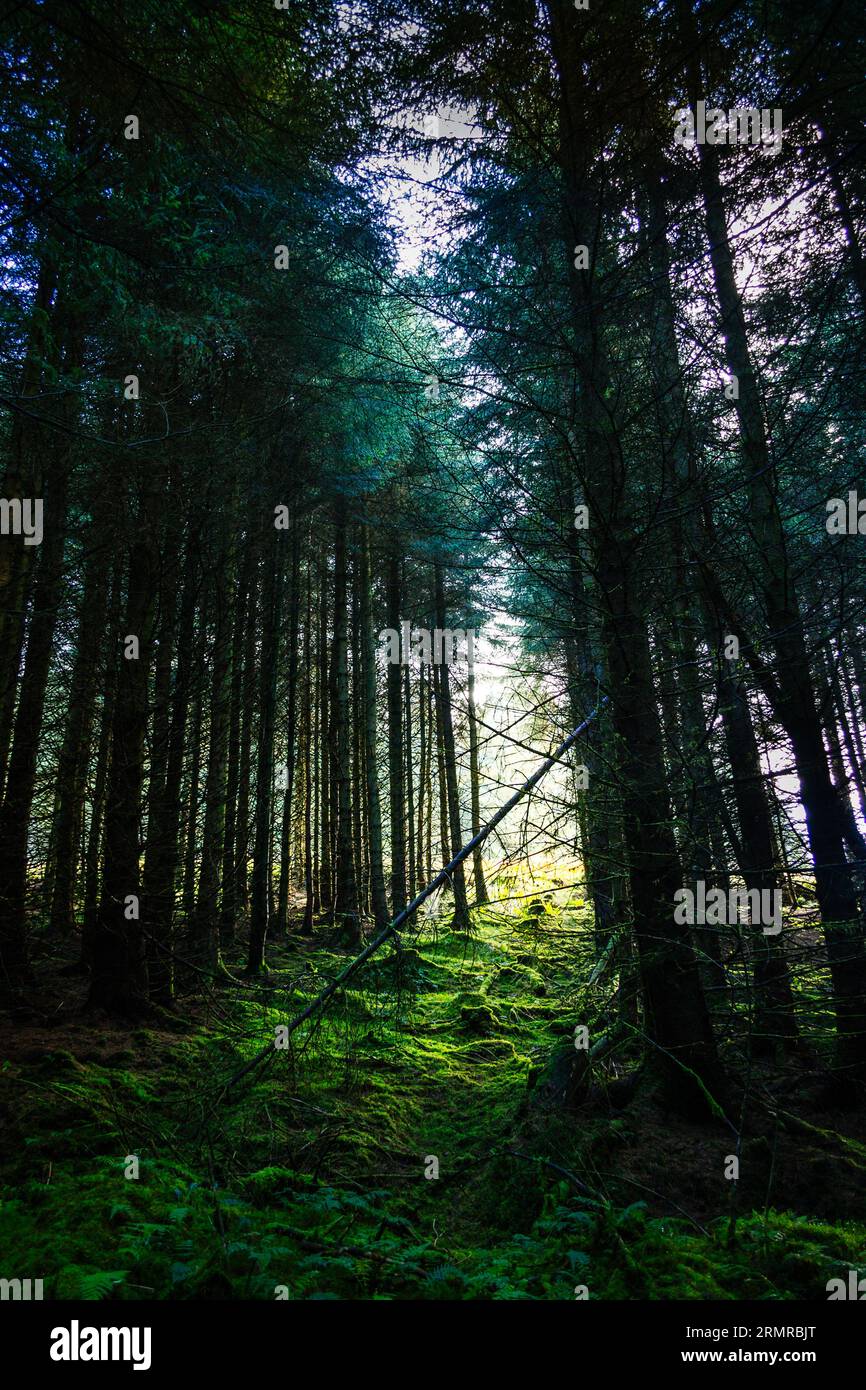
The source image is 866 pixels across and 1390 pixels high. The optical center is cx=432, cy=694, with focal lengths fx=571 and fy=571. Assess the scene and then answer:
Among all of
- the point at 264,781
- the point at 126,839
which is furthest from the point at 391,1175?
the point at 264,781

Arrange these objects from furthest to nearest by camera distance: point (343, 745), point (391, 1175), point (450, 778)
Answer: point (450, 778) → point (343, 745) → point (391, 1175)

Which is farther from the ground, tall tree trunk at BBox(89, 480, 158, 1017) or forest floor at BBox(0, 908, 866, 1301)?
tall tree trunk at BBox(89, 480, 158, 1017)

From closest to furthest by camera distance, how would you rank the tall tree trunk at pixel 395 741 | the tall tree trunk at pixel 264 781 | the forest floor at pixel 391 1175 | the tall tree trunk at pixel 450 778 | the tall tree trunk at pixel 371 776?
the forest floor at pixel 391 1175, the tall tree trunk at pixel 264 781, the tall tree trunk at pixel 371 776, the tall tree trunk at pixel 395 741, the tall tree trunk at pixel 450 778

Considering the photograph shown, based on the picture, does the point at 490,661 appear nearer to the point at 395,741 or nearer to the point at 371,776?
the point at 371,776

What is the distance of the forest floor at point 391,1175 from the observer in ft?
8.30

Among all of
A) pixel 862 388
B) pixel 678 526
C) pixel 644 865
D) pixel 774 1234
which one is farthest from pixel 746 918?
pixel 862 388

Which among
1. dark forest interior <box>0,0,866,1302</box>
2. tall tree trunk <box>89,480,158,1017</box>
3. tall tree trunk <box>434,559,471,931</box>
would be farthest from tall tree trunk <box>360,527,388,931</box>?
tall tree trunk <box>89,480,158,1017</box>

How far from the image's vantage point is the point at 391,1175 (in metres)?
3.87

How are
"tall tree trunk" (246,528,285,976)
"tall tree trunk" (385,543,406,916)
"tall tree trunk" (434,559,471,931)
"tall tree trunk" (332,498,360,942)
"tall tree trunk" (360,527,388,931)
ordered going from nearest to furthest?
"tall tree trunk" (246,528,285,976)
"tall tree trunk" (332,498,360,942)
"tall tree trunk" (360,527,388,931)
"tall tree trunk" (385,543,406,916)
"tall tree trunk" (434,559,471,931)

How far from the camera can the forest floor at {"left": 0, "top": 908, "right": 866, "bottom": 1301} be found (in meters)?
2.53

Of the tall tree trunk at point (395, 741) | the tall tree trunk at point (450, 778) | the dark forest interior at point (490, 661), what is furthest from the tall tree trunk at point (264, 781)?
the tall tree trunk at point (450, 778)

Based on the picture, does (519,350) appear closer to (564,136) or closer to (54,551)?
(564,136)

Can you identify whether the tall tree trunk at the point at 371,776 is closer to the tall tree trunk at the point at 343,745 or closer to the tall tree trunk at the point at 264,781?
the tall tree trunk at the point at 343,745

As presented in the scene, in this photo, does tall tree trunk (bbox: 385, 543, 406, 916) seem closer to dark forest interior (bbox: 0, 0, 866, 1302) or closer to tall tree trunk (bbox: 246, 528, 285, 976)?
tall tree trunk (bbox: 246, 528, 285, 976)
